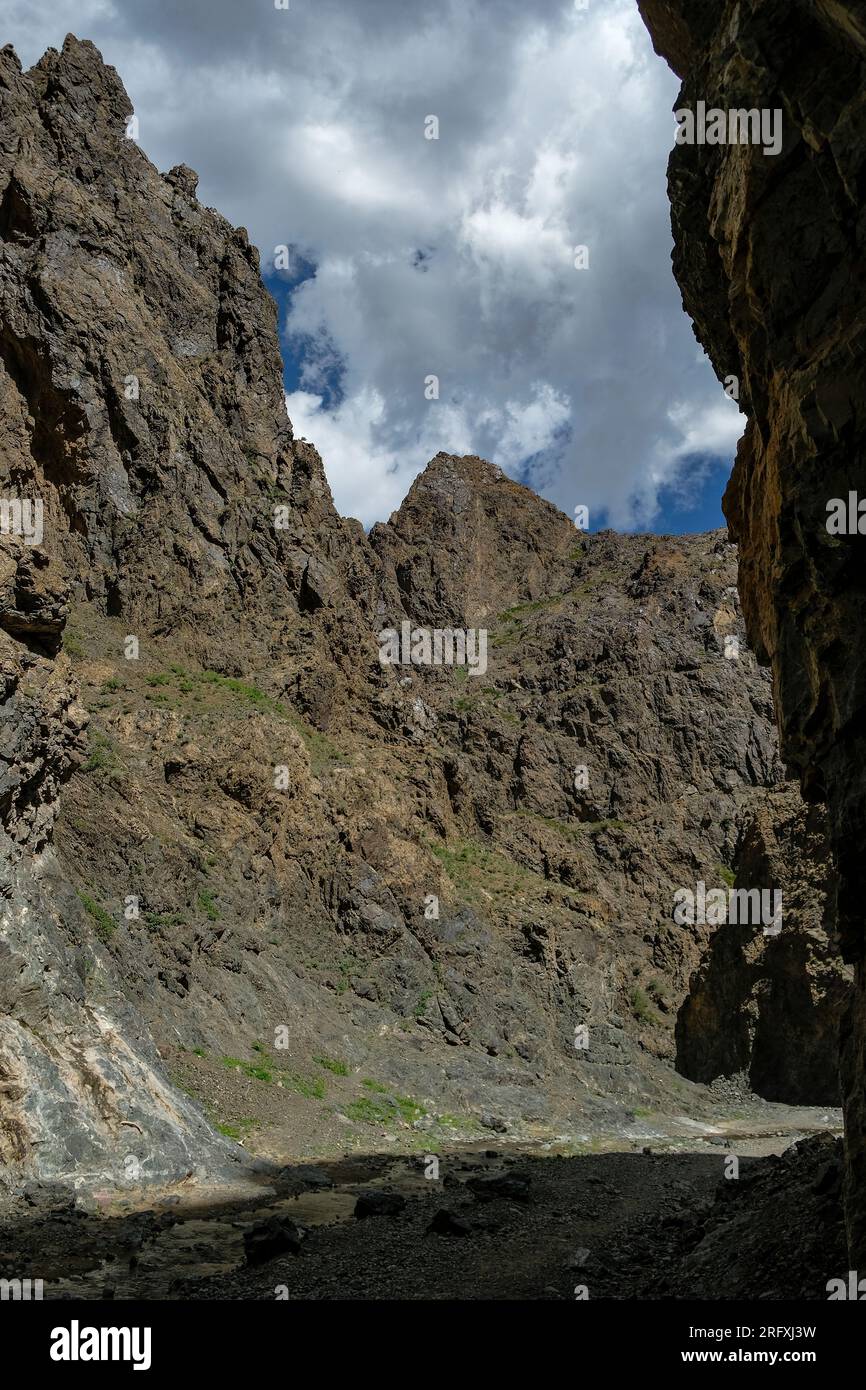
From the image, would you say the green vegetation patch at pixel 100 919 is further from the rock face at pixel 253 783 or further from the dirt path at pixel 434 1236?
the dirt path at pixel 434 1236

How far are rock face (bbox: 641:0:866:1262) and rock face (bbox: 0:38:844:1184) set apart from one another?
1530 centimetres

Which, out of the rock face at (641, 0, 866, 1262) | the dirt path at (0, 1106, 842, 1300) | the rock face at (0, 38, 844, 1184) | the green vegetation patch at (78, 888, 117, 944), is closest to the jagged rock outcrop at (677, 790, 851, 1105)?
the rock face at (0, 38, 844, 1184)

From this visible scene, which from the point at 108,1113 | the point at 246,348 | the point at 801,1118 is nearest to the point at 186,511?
the point at 246,348

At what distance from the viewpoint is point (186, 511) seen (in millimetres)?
51375

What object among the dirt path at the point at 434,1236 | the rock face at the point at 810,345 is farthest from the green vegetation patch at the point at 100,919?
the rock face at the point at 810,345

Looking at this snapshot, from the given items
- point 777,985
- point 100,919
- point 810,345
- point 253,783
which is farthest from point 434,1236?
point 777,985

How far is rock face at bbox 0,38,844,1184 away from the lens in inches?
863

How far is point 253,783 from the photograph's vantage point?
40406 millimetres

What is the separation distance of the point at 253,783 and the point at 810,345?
3386 centimetres

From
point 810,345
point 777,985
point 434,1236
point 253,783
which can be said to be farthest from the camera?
point 777,985

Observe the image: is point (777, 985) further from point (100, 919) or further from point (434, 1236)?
point (434, 1236)

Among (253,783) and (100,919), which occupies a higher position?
(253,783)

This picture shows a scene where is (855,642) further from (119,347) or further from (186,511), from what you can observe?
(119,347)
